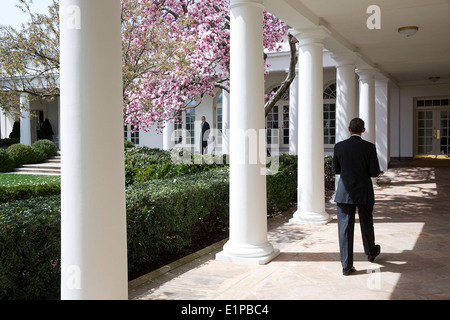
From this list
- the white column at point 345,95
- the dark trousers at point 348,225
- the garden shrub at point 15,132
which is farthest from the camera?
the garden shrub at point 15,132

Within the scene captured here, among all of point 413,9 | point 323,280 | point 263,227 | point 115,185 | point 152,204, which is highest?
point 413,9

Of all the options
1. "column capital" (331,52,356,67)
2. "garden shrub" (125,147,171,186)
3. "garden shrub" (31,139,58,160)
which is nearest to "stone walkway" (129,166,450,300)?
"column capital" (331,52,356,67)

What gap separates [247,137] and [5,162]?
50.9ft

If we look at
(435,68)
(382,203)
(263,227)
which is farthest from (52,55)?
(435,68)

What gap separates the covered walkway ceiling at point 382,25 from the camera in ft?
23.6

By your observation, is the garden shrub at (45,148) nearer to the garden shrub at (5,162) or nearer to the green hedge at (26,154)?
the green hedge at (26,154)

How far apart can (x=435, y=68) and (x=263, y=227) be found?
43.3 ft

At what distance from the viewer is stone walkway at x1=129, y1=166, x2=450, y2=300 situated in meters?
4.43

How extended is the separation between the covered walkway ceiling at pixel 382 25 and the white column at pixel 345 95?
381 mm

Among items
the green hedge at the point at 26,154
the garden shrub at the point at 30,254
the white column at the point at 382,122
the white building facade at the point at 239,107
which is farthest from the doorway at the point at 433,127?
the garden shrub at the point at 30,254

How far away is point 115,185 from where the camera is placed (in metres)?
3.02

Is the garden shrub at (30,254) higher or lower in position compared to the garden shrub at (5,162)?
lower

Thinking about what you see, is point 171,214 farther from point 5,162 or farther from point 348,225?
point 5,162

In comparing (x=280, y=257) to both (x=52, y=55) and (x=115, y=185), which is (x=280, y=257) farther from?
(x=52, y=55)
